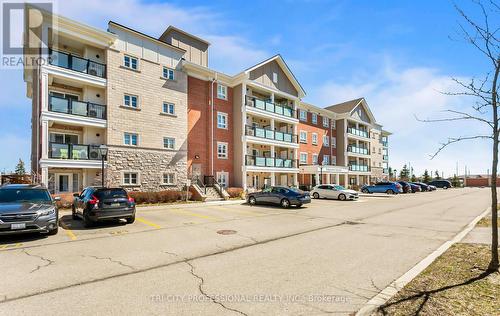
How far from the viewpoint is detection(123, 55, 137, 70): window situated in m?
22.8

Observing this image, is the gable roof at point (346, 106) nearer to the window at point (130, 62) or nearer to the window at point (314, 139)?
the window at point (314, 139)

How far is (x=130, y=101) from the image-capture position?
23000 mm

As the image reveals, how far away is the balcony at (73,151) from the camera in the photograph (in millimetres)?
18406

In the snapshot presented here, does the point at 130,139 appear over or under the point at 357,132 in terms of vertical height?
under

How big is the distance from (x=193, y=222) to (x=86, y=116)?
1313 cm

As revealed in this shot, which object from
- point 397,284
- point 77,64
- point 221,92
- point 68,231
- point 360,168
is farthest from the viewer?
point 360,168

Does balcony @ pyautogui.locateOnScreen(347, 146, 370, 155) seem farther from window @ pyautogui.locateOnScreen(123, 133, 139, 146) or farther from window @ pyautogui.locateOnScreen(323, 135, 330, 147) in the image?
window @ pyautogui.locateOnScreen(123, 133, 139, 146)

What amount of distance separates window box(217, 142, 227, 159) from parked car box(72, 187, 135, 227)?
16.4 m

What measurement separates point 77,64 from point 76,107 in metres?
3.19

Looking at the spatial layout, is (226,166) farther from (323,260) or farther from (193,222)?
(323,260)

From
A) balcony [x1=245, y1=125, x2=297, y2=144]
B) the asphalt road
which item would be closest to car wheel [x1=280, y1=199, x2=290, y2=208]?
the asphalt road

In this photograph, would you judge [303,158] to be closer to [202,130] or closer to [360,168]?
[360,168]

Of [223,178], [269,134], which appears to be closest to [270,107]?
[269,134]

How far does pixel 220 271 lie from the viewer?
6121 mm
